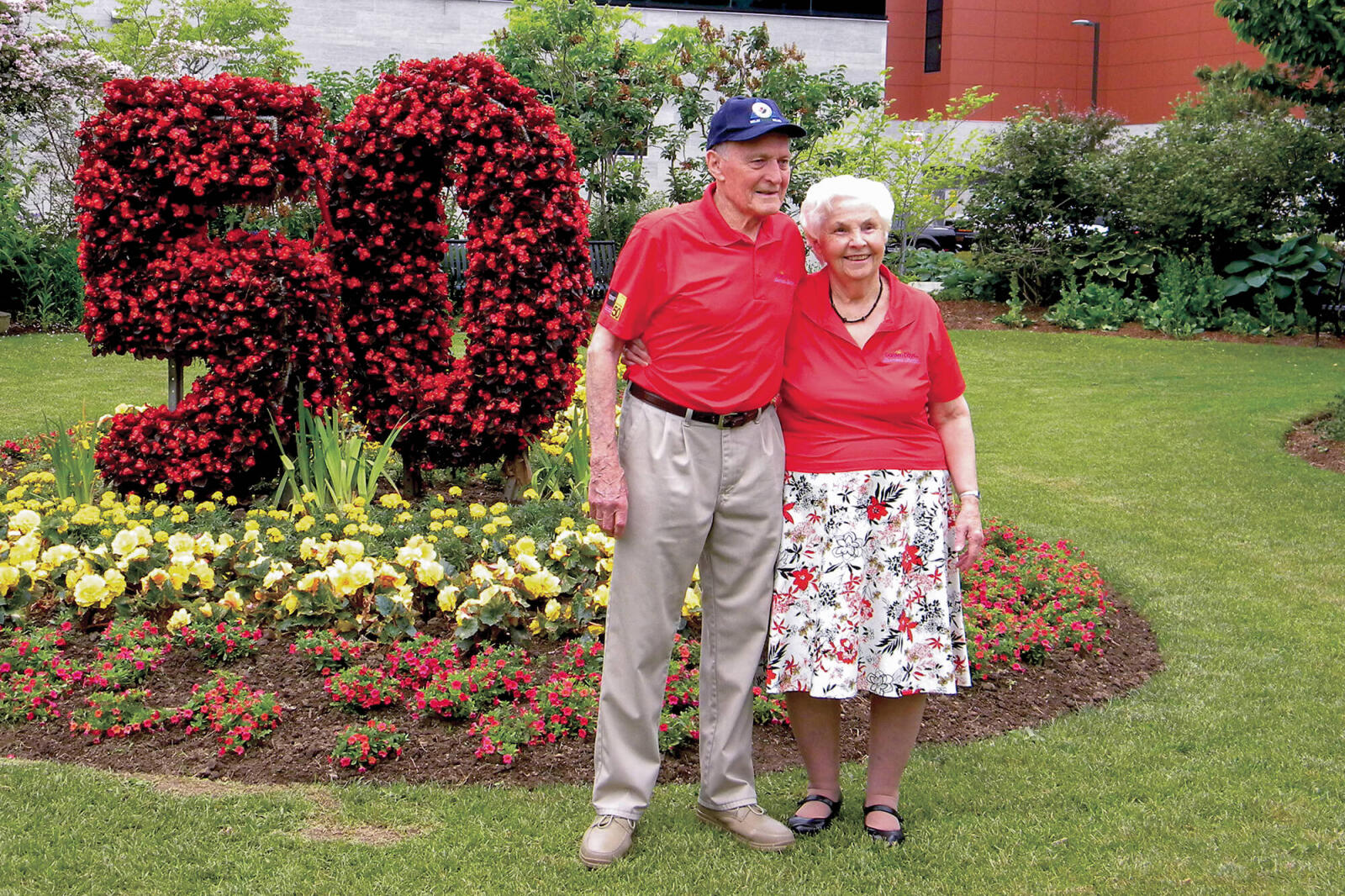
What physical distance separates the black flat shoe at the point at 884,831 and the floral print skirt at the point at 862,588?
0.34 metres

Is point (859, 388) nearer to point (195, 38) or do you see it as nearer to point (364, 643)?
point (364, 643)

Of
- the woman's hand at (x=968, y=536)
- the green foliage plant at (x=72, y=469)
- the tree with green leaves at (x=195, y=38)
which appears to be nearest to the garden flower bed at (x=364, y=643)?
the green foliage plant at (x=72, y=469)

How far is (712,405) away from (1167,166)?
48.6 feet

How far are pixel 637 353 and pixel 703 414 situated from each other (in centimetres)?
24

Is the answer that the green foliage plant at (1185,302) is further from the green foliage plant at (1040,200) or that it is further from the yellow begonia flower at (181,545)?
the yellow begonia flower at (181,545)

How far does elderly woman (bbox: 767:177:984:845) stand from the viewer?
11.3 ft

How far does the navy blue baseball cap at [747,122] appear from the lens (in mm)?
3279

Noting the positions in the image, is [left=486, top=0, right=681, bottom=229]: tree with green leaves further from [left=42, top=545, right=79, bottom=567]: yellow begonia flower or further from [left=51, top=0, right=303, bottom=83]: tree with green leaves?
[left=42, top=545, right=79, bottom=567]: yellow begonia flower

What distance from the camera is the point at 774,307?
343 centimetres

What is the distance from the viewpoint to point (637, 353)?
3.45 metres

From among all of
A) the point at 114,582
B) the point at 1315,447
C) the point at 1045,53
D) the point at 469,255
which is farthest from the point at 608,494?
the point at 1045,53

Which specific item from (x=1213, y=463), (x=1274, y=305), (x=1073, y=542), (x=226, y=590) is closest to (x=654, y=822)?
(x=226, y=590)

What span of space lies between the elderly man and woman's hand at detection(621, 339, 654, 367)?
1cm

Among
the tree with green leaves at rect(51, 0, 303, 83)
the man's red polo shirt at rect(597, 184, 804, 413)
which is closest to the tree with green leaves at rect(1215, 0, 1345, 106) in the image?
the man's red polo shirt at rect(597, 184, 804, 413)
